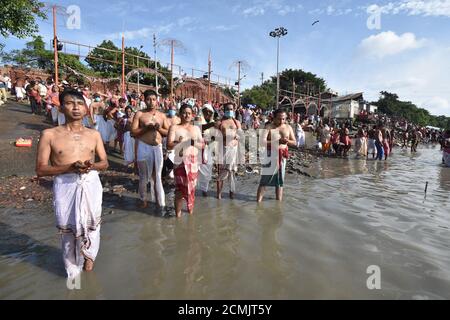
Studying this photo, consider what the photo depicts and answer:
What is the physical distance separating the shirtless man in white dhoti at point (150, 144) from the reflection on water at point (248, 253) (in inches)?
21.8

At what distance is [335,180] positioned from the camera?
9.05 m

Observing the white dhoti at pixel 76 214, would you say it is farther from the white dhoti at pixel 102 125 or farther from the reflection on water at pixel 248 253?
the white dhoti at pixel 102 125

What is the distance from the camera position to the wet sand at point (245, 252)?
2957 millimetres

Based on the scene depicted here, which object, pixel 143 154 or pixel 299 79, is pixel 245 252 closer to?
pixel 143 154

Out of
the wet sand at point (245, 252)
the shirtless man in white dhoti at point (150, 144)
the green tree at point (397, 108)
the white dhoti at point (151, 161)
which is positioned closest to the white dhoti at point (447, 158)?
the wet sand at point (245, 252)

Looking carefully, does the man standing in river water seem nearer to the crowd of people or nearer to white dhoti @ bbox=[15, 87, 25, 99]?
the crowd of people

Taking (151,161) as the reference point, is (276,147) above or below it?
above

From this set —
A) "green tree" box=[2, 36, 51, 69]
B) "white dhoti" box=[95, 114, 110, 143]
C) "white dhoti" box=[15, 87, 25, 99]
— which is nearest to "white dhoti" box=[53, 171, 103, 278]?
"white dhoti" box=[95, 114, 110, 143]

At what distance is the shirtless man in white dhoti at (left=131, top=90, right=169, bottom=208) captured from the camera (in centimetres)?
519

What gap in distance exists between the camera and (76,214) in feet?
9.78

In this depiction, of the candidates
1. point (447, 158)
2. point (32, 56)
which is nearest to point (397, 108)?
point (447, 158)

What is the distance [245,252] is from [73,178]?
2124 millimetres
